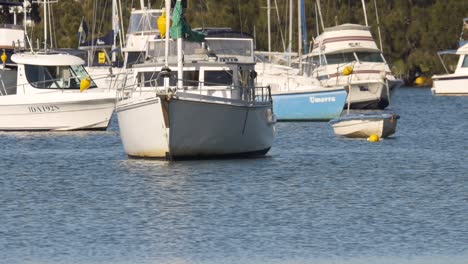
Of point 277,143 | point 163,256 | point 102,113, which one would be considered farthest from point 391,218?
point 102,113

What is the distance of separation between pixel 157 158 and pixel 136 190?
5.32 m

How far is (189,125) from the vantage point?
37406mm

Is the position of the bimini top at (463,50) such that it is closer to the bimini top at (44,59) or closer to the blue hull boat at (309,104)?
the blue hull boat at (309,104)

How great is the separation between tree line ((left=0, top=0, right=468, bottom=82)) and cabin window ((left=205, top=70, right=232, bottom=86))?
7171cm

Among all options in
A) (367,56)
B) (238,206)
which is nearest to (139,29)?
(367,56)

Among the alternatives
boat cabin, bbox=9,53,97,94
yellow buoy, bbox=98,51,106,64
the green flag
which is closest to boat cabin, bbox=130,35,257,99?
the green flag

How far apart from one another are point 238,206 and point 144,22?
44.6 meters

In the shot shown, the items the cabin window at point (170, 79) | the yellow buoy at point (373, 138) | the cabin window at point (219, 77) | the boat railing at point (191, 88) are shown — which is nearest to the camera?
the boat railing at point (191, 88)

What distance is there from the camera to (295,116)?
62250mm

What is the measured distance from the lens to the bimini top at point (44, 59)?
53.4m

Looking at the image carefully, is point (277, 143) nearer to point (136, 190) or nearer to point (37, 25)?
point (136, 190)

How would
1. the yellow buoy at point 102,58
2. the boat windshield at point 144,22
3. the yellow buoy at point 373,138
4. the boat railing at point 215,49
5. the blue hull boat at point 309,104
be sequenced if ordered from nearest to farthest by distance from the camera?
the boat railing at point 215,49 < the yellow buoy at point 373,138 < the blue hull boat at point 309,104 < the boat windshield at point 144,22 < the yellow buoy at point 102,58

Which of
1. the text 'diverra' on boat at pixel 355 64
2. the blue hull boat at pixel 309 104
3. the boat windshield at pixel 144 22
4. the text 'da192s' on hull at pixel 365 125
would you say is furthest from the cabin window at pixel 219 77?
the boat windshield at pixel 144 22

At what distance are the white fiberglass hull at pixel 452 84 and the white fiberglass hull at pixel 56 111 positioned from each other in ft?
164
